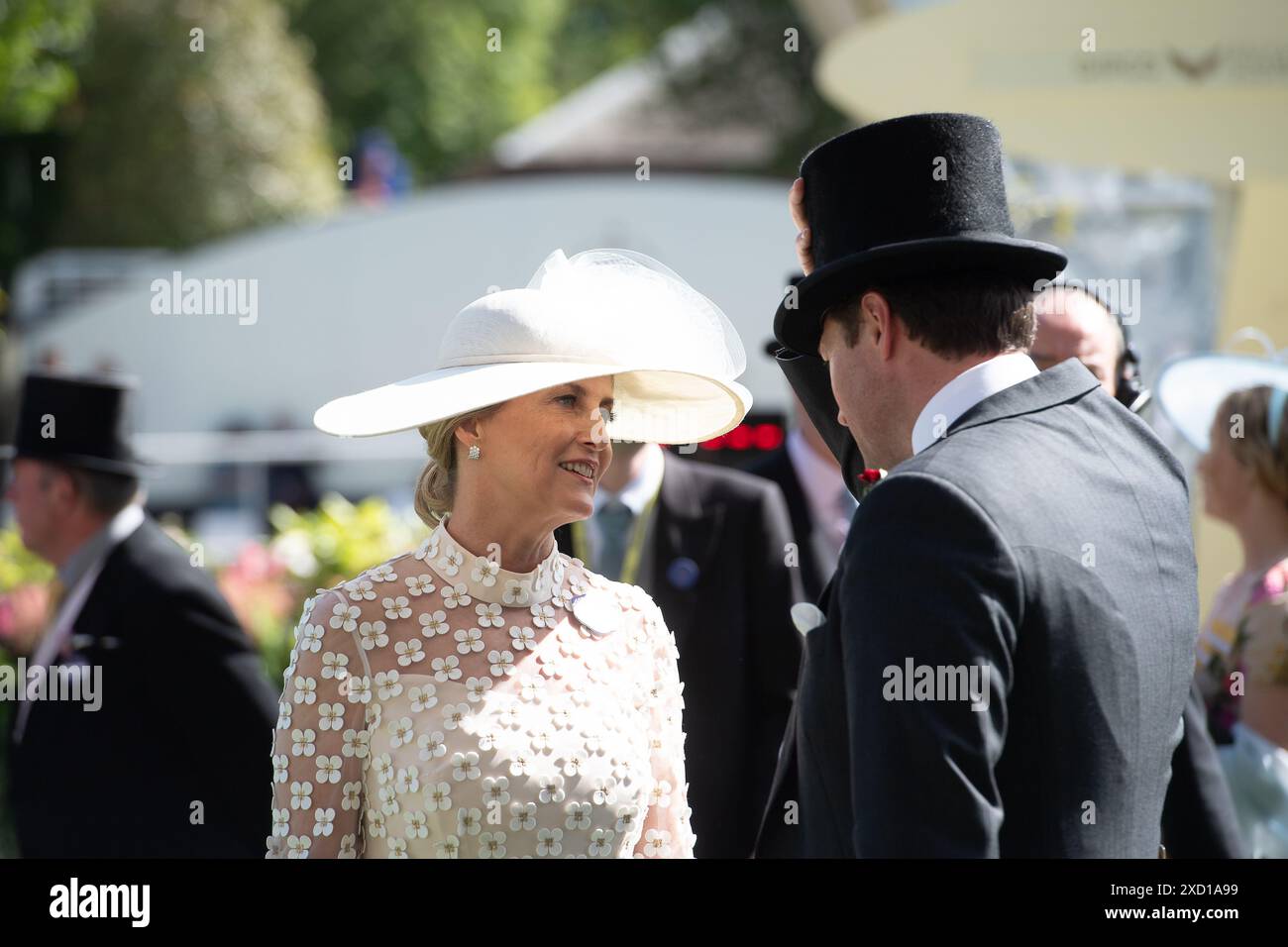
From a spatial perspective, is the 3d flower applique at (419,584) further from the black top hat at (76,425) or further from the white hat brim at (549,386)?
the black top hat at (76,425)

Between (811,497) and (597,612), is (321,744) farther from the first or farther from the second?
(811,497)

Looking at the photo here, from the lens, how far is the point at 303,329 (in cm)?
2000

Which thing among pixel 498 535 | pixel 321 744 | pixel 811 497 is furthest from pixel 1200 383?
pixel 321 744

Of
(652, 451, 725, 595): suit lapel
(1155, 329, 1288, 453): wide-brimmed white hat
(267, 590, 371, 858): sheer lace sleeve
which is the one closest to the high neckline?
(267, 590, 371, 858): sheer lace sleeve

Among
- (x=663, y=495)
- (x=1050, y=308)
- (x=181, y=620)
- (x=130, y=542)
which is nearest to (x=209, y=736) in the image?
(x=181, y=620)

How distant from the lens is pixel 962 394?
219 centimetres

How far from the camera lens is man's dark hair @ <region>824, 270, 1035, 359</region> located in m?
2.21

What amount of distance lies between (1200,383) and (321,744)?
2.95 m

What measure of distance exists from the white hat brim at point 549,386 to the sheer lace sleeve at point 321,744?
353 mm

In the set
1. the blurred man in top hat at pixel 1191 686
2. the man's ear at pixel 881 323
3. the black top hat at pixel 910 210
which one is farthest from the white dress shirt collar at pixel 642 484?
the man's ear at pixel 881 323

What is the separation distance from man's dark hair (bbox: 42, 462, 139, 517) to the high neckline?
1.95 metres

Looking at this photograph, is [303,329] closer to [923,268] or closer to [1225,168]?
[1225,168]

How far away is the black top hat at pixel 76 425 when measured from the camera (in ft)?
14.5

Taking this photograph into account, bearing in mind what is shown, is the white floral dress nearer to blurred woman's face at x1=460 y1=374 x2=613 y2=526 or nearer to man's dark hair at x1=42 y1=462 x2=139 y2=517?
blurred woman's face at x1=460 y1=374 x2=613 y2=526
